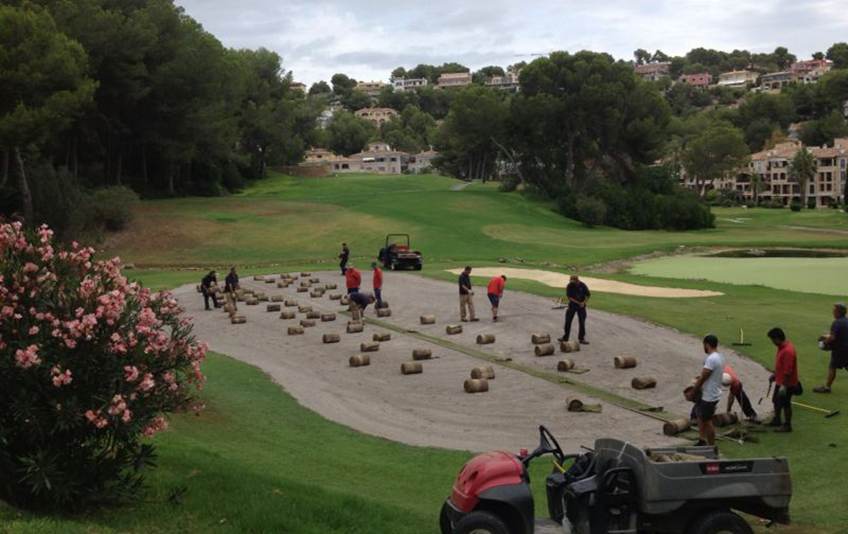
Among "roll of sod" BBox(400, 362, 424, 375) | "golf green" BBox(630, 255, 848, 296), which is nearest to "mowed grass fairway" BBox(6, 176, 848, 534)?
"golf green" BBox(630, 255, 848, 296)

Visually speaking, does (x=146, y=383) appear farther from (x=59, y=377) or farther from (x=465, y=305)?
(x=465, y=305)

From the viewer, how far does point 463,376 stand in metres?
21.2

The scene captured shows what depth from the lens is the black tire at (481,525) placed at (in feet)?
28.8

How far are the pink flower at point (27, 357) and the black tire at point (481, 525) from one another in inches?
172

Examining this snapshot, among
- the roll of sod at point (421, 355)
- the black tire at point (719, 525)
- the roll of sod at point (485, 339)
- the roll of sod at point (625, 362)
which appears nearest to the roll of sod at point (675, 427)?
the roll of sod at point (625, 362)

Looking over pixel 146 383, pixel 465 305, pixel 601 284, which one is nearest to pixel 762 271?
pixel 601 284

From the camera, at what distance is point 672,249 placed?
58312 mm

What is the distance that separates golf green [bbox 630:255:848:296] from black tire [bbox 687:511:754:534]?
29346 mm

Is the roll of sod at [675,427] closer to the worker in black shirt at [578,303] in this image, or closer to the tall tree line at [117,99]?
the worker in black shirt at [578,303]

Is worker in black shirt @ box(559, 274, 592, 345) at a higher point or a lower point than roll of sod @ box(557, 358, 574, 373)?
higher

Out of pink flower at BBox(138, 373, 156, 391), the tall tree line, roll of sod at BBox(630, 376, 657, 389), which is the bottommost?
roll of sod at BBox(630, 376, 657, 389)

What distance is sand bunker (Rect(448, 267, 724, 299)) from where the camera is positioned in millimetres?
35750

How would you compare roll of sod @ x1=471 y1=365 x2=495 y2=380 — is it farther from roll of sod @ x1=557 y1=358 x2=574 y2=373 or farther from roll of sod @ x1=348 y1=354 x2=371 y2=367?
roll of sod @ x1=348 y1=354 x2=371 y2=367

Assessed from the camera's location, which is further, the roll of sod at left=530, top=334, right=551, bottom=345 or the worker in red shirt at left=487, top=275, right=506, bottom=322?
the worker in red shirt at left=487, top=275, right=506, bottom=322
